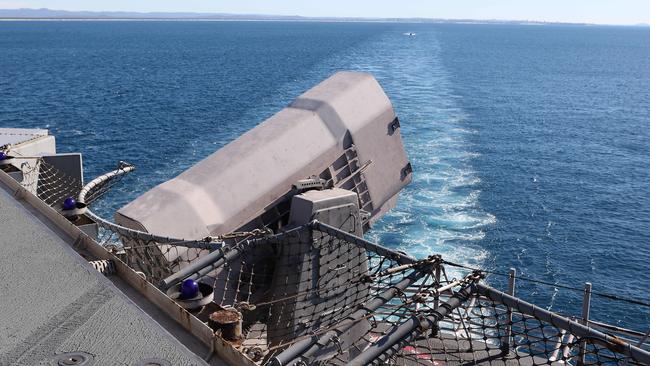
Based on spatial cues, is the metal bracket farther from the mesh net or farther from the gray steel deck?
the gray steel deck

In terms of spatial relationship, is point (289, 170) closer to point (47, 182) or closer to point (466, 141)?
point (47, 182)

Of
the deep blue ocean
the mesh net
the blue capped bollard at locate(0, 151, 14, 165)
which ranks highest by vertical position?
the blue capped bollard at locate(0, 151, 14, 165)

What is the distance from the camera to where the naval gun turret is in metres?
11.7

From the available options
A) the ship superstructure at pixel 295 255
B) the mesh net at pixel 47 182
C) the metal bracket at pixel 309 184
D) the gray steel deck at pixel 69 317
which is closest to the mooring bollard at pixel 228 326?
the ship superstructure at pixel 295 255

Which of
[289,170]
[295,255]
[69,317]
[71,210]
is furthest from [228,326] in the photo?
[289,170]

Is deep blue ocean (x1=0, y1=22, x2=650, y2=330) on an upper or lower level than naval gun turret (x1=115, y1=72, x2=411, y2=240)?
lower

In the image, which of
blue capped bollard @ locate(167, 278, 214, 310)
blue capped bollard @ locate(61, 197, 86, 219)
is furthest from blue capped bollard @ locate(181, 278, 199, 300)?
blue capped bollard @ locate(61, 197, 86, 219)

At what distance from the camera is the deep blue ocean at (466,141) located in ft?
88.5

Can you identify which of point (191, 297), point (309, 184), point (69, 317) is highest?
point (69, 317)

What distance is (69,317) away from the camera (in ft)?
18.2

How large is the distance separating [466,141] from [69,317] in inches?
1576

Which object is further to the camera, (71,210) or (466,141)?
(466,141)

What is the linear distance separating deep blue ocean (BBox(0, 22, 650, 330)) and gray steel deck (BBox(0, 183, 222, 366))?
62.5 feet

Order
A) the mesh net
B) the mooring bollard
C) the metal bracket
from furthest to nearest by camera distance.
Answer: the mesh net → the metal bracket → the mooring bollard
